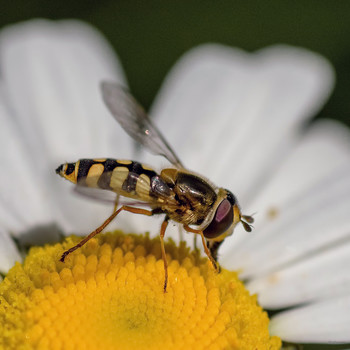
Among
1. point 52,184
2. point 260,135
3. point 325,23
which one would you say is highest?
point 325,23

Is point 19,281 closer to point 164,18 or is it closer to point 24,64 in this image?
point 24,64

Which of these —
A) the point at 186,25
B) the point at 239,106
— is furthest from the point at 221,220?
the point at 186,25

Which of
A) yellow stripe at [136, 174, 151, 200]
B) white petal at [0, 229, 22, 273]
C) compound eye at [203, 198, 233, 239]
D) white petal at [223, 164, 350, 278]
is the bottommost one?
white petal at [0, 229, 22, 273]

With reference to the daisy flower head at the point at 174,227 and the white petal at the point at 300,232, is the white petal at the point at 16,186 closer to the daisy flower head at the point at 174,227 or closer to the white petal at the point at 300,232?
the daisy flower head at the point at 174,227

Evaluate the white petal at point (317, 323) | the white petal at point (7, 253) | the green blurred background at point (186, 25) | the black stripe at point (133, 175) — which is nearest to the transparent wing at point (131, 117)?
the black stripe at point (133, 175)

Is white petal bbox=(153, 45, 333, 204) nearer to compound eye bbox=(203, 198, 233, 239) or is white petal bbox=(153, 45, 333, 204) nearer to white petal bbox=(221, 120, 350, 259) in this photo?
white petal bbox=(221, 120, 350, 259)

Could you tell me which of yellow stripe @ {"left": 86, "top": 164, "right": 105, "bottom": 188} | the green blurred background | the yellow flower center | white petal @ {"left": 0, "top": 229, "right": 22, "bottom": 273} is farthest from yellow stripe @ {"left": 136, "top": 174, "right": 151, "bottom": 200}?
the green blurred background

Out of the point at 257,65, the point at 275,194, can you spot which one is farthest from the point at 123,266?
the point at 257,65
